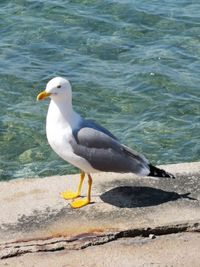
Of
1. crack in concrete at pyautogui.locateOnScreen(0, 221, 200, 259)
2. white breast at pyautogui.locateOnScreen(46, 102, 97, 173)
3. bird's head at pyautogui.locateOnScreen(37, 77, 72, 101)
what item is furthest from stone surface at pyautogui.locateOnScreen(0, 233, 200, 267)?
bird's head at pyautogui.locateOnScreen(37, 77, 72, 101)

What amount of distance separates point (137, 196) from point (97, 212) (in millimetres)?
376

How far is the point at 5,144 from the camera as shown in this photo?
7.74 metres

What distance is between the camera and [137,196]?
206 inches

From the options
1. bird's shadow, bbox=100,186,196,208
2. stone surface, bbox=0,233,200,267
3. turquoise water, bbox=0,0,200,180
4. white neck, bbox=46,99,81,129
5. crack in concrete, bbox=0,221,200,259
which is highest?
white neck, bbox=46,99,81,129

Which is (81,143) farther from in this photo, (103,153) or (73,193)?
(73,193)

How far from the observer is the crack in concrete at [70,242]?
458 cm

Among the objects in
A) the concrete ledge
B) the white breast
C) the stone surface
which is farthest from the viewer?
the white breast

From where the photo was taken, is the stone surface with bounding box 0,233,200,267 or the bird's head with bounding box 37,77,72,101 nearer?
the stone surface with bounding box 0,233,200,267

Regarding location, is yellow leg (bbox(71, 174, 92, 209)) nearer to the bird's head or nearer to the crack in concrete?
the crack in concrete

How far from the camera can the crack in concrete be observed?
180 inches

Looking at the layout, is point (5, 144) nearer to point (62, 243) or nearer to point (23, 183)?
point (23, 183)

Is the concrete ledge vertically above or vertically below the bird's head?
below

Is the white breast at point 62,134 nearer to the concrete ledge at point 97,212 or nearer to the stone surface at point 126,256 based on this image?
the concrete ledge at point 97,212

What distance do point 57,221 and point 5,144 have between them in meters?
2.97
